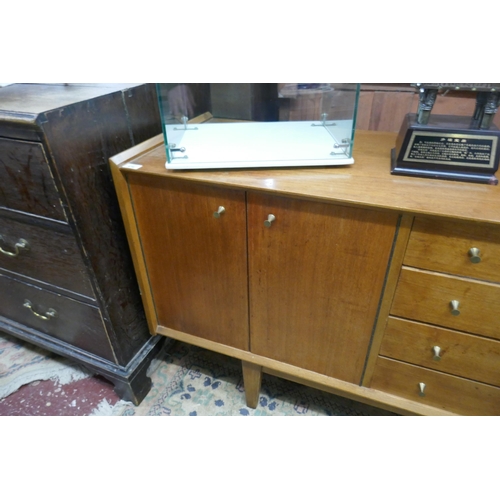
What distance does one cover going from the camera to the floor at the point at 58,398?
122cm

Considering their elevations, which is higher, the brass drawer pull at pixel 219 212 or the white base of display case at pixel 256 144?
the white base of display case at pixel 256 144

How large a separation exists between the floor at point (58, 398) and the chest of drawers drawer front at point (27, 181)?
712 millimetres

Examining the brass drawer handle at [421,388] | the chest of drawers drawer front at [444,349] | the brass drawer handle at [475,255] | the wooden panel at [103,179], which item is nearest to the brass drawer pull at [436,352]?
the chest of drawers drawer front at [444,349]

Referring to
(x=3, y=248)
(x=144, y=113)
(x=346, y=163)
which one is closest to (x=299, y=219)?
(x=346, y=163)

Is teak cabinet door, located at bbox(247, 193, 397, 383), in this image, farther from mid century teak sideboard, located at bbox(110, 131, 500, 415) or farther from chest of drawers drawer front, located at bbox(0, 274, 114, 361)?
chest of drawers drawer front, located at bbox(0, 274, 114, 361)

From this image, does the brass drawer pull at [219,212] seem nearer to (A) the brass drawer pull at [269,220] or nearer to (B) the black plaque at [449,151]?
(A) the brass drawer pull at [269,220]

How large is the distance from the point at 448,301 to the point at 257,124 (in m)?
0.71

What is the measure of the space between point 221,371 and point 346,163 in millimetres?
912

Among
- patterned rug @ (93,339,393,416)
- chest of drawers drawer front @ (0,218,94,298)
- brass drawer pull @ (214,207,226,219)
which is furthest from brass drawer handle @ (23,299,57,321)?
brass drawer pull @ (214,207,226,219)

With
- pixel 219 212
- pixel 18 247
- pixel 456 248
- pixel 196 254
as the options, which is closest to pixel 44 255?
pixel 18 247

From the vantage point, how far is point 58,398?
1267 millimetres

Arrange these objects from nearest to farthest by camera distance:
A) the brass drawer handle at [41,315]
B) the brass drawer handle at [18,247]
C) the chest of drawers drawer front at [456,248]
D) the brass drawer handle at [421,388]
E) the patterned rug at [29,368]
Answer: the chest of drawers drawer front at [456,248] → the brass drawer handle at [421,388] → the brass drawer handle at [18,247] → the brass drawer handle at [41,315] → the patterned rug at [29,368]

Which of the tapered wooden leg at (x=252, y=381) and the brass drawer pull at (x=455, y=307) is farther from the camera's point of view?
the tapered wooden leg at (x=252, y=381)

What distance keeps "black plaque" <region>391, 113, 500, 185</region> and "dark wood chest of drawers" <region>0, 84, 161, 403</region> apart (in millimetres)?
723
